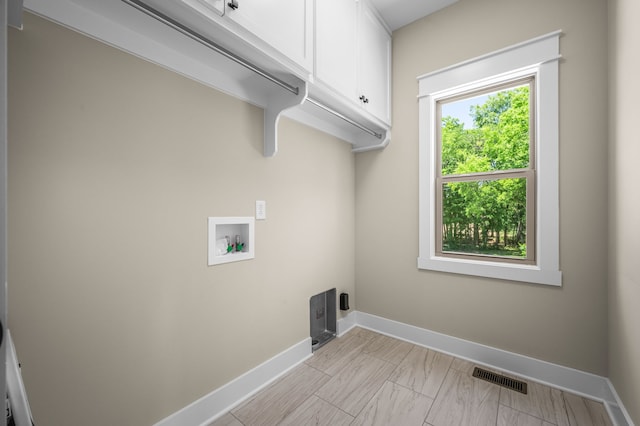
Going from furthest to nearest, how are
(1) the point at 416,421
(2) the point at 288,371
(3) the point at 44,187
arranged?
1. (2) the point at 288,371
2. (1) the point at 416,421
3. (3) the point at 44,187

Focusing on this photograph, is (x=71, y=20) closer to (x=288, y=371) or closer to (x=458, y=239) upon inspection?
(x=288, y=371)

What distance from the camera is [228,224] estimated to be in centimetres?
169

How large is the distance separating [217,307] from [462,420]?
1.57 metres

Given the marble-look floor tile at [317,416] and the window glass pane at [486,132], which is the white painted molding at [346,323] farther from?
the window glass pane at [486,132]

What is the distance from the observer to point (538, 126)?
6.09ft

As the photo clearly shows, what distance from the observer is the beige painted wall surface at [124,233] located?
100 centimetres

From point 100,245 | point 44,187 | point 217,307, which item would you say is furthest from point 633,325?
point 44,187

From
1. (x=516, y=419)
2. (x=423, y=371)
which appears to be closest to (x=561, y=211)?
(x=516, y=419)

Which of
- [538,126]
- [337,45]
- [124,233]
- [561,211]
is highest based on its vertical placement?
[337,45]

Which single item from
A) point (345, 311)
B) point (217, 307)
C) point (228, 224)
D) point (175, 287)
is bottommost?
point (345, 311)

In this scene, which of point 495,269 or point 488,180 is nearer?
point 495,269

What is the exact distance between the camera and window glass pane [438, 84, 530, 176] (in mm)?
2015

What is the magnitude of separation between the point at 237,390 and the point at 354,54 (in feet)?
8.15

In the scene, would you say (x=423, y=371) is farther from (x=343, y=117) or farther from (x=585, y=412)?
(x=343, y=117)
